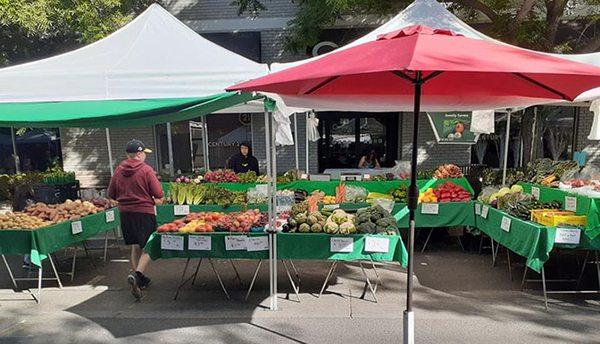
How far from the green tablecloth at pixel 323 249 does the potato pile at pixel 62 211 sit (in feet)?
10.2

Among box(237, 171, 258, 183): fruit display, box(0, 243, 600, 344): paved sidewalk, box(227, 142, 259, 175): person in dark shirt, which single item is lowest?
box(0, 243, 600, 344): paved sidewalk

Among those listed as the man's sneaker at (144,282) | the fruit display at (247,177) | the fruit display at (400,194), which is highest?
the fruit display at (247,177)

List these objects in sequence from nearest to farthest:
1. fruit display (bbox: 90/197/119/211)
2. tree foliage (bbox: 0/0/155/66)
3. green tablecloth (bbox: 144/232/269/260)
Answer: green tablecloth (bbox: 144/232/269/260) < fruit display (bbox: 90/197/119/211) < tree foliage (bbox: 0/0/155/66)

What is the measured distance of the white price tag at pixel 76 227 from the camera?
5.47m

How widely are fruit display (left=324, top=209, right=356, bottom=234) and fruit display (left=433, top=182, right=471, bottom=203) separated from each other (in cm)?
257

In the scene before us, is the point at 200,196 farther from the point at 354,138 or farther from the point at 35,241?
the point at 354,138

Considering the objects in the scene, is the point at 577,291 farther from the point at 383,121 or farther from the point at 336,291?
the point at 383,121

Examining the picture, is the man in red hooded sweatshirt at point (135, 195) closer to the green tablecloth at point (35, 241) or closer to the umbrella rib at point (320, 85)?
the green tablecloth at point (35, 241)

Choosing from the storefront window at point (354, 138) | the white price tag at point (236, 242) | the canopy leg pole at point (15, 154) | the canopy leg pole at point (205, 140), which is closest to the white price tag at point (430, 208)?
the white price tag at point (236, 242)

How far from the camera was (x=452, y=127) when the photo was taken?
375 inches

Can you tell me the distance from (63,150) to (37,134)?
1.21 metres

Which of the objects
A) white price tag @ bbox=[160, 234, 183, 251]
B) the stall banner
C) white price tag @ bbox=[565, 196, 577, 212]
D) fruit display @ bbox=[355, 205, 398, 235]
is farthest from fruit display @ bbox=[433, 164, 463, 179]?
white price tag @ bbox=[160, 234, 183, 251]

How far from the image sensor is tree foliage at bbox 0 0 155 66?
26.8 feet

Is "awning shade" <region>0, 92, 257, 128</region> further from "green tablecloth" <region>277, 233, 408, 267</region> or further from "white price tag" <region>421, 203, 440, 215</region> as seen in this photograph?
"white price tag" <region>421, 203, 440, 215</region>
